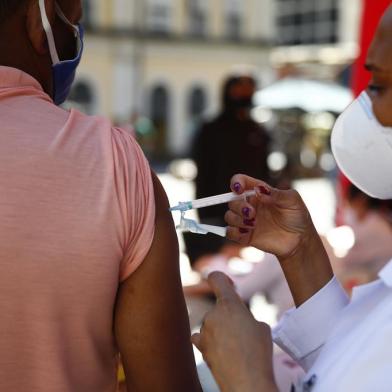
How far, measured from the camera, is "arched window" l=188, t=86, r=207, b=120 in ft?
78.8

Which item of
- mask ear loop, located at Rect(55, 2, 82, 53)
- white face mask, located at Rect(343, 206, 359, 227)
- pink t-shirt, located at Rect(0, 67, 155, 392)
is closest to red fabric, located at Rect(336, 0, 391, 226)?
white face mask, located at Rect(343, 206, 359, 227)

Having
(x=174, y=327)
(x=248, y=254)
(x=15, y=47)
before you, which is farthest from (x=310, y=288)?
(x=248, y=254)

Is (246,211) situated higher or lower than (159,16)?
higher

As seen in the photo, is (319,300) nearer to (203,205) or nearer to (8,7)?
(203,205)

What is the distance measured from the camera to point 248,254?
11.4 feet

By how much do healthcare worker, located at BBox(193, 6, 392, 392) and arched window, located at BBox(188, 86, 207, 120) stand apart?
22.7m

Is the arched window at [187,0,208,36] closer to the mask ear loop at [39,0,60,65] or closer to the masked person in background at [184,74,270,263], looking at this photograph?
the masked person in background at [184,74,270,263]

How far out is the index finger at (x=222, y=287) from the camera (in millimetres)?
1239

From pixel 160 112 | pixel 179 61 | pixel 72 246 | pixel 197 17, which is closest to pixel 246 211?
pixel 72 246

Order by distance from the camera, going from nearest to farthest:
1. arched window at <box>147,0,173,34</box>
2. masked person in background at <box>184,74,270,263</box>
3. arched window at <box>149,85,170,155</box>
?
masked person in background at <box>184,74,270,263</box>
arched window at <box>149,85,170,155</box>
arched window at <box>147,0,173,34</box>

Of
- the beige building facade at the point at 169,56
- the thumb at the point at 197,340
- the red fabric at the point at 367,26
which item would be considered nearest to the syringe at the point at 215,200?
the thumb at the point at 197,340

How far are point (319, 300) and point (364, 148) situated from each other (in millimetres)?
335

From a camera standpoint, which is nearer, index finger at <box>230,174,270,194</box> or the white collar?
the white collar

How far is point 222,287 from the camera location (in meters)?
1.26
